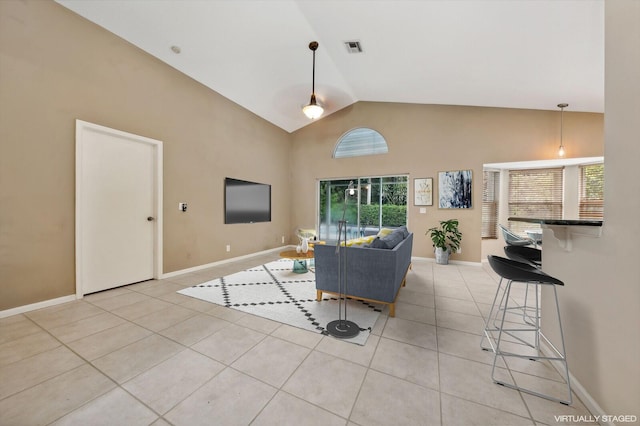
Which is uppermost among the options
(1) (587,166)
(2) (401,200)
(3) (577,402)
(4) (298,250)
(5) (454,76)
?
(5) (454,76)

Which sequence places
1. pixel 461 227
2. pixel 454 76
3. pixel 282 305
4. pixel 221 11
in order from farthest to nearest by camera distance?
pixel 461 227 → pixel 454 76 → pixel 221 11 → pixel 282 305

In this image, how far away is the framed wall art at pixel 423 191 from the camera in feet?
17.2

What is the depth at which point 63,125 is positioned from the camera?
2.75 meters

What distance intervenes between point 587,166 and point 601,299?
16.5 ft

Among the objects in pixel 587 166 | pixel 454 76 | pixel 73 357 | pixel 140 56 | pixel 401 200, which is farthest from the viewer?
pixel 401 200

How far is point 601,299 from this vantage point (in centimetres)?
131

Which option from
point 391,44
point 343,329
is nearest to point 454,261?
point 343,329

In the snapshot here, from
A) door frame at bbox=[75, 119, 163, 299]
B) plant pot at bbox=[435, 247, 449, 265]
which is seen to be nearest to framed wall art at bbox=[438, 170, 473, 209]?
plant pot at bbox=[435, 247, 449, 265]

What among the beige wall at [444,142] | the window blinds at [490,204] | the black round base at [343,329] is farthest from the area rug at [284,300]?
the window blinds at [490,204]

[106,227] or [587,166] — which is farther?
[587,166]

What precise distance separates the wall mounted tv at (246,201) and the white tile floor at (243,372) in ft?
8.67

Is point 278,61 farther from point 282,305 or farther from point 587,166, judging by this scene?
point 587,166

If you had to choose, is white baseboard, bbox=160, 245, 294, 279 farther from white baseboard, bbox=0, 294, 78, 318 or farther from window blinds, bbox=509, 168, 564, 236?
window blinds, bbox=509, 168, 564, 236

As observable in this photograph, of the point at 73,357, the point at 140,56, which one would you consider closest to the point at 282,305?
the point at 73,357
